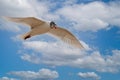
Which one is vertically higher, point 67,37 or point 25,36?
point 67,37

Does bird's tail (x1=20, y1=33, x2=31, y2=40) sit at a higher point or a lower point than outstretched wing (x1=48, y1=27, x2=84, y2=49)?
lower

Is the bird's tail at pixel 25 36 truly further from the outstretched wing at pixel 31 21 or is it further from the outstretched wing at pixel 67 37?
the outstretched wing at pixel 67 37

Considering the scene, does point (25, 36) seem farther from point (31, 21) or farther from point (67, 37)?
point (67, 37)

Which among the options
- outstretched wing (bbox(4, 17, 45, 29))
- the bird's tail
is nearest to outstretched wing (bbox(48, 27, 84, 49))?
outstretched wing (bbox(4, 17, 45, 29))

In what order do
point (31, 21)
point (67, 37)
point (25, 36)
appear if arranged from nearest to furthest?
point (31, 21), point (25, 36), point (67, 37)

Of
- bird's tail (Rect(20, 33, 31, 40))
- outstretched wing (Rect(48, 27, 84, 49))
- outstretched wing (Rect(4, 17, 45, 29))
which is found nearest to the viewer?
outstretched wing (Rect(4, 17, 45, 29))

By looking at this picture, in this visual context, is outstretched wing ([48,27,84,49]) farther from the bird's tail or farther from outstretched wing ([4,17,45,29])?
the bird's tail

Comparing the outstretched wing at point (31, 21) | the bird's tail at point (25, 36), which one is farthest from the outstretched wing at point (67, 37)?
the bird's tail at point (25, 36)

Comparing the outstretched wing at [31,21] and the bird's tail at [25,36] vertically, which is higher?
the outstretched wing at [31,21]

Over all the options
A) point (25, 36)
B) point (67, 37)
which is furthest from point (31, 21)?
point (67, 37)

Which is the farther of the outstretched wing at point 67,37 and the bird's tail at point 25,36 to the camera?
the outstretched wing at point 67,37

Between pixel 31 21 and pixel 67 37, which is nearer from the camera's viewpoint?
pixel 31 21

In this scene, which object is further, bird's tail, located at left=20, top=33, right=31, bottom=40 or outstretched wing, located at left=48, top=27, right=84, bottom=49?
outstretched wing, located at left=48, top=27, right=84, bottom=49

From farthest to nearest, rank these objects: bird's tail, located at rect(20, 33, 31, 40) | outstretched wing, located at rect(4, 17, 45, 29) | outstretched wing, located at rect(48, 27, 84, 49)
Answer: outstretched wing, located at rect(48, 27, 84, 49), bird's tail, located at rect(20, 33, 31, 40), outstretched wing, located at rect(4, 17, 45, 29)
